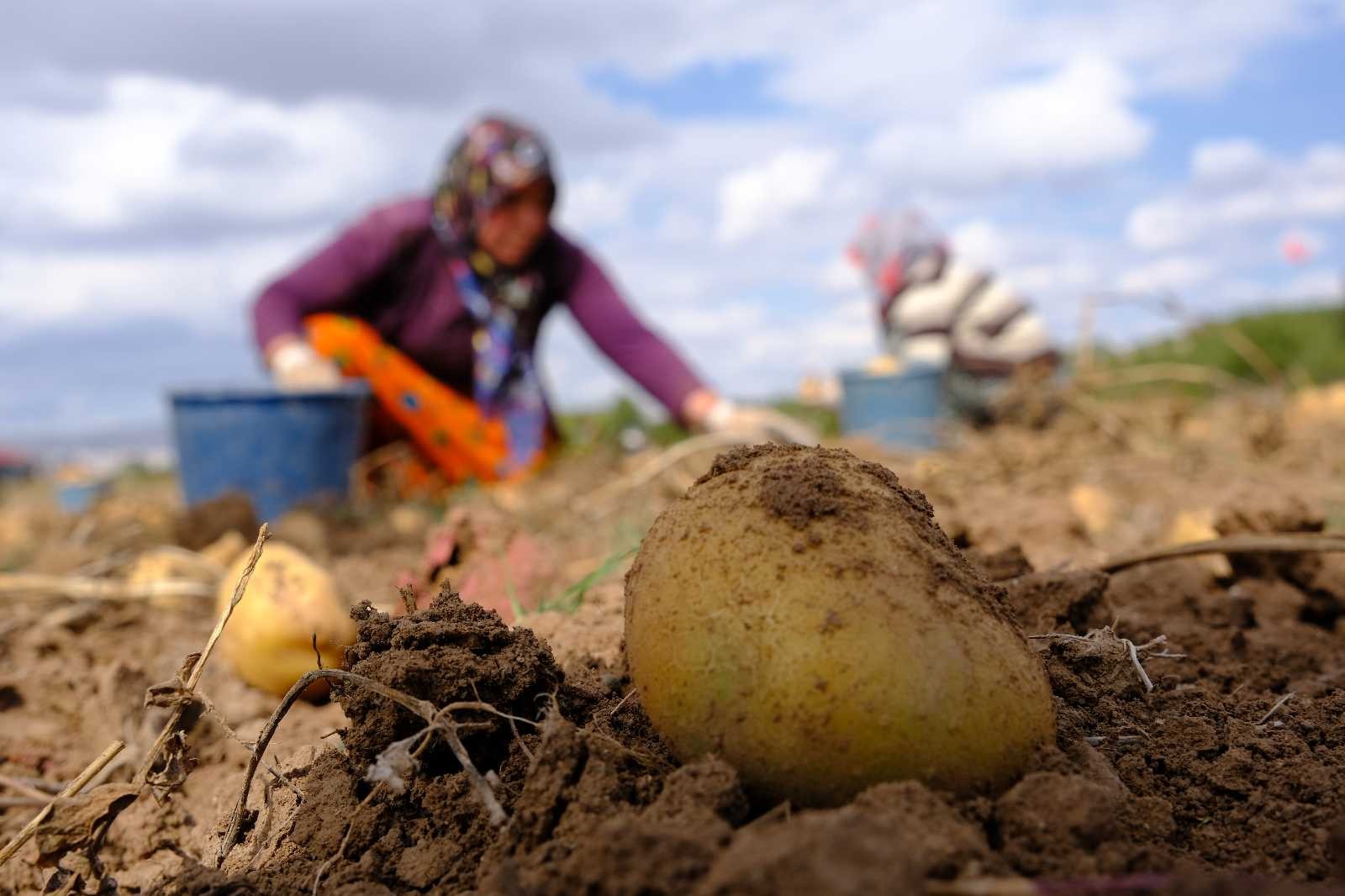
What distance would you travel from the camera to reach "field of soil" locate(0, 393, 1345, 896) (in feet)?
3.39

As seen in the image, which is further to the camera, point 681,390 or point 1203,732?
point 681,390

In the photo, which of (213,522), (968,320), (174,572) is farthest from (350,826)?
(968,320)

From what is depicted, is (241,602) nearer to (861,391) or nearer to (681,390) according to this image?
(681,390)

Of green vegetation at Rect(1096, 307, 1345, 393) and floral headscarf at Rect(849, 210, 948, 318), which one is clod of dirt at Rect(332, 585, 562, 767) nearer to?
floral headscarf at Rect(849, 210, 948, 318)

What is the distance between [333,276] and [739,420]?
2.54m

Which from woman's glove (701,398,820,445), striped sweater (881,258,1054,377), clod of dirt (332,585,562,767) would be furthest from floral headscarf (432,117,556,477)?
clod of dirt (332,585,562,767)

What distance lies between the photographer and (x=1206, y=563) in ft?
8.52

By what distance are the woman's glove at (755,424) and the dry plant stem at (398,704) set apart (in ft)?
8.25

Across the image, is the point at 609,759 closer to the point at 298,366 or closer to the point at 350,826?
the point at 350,826

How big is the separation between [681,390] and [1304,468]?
3.37 metres

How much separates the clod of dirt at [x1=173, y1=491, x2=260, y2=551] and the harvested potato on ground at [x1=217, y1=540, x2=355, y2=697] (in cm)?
132

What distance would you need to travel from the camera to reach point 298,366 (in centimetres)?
561

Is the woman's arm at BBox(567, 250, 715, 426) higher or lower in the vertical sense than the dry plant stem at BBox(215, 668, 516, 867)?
lower

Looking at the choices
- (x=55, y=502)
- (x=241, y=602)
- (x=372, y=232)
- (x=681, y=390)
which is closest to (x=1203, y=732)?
(x=241, y=602)
